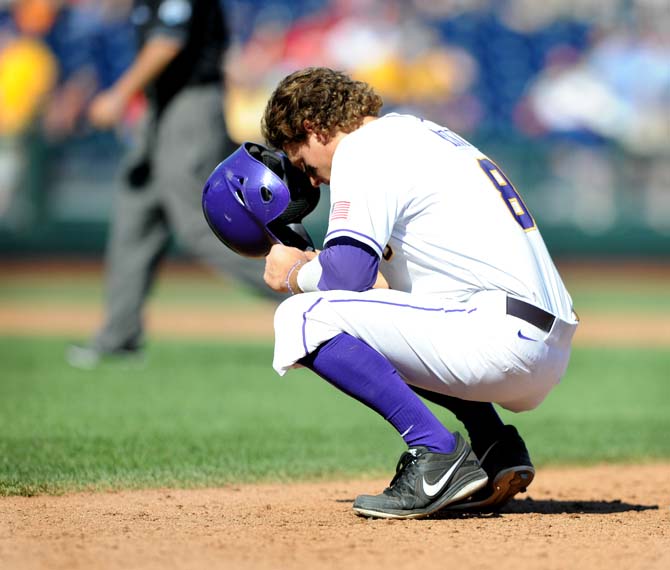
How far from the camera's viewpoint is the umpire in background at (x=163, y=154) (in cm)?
718

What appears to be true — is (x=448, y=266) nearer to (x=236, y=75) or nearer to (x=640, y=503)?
(x=640, y=503)

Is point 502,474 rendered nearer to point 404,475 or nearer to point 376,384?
point 404,475

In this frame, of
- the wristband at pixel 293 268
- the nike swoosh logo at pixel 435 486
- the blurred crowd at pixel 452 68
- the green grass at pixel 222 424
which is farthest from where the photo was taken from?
the blurred crowd at pixel 452 68

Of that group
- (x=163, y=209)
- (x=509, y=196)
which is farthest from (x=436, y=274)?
(x=163, y=209)

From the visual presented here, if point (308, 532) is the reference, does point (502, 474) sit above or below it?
above

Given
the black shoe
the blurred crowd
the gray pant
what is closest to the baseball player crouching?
the gray pant

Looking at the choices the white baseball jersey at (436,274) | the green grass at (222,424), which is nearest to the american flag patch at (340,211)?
the white baseball jersey at (436,274)

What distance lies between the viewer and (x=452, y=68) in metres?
16.8

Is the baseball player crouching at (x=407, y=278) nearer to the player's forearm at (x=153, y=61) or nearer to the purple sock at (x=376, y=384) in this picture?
the purple sock at (x=376, y=384)

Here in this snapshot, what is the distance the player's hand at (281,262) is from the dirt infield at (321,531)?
0.77 m

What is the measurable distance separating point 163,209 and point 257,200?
164 inches

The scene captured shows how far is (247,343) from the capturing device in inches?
382

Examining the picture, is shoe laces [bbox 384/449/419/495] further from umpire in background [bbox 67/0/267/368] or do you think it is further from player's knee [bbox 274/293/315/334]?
umpire in background [bbox 67/0/267/368]

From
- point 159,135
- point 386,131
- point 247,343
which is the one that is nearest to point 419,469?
point 386,131
